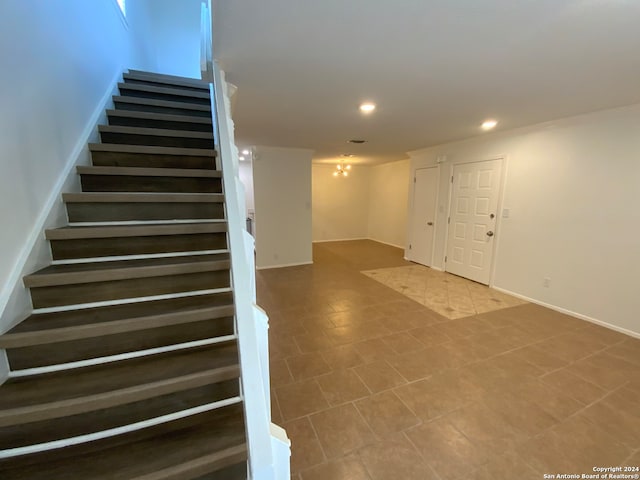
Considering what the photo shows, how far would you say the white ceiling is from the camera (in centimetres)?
136

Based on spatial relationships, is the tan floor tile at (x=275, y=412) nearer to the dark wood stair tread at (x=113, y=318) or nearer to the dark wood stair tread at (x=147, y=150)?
the dark wood stair tread at (x=113, y=318)

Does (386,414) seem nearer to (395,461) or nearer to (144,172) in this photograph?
(395,461)

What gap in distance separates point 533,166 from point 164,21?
6.43m

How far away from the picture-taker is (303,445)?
1575 mm

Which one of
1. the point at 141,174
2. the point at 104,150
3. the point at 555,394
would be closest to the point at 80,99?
the point at 104,150

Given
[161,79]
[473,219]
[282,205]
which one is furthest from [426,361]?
[161,79]

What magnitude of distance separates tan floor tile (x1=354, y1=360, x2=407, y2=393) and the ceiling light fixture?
247 inches

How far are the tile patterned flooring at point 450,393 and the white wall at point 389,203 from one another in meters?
4.03

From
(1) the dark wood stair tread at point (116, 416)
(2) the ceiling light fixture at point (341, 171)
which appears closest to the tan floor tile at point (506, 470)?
(1) the dark wood stair tread at point (116, 416)

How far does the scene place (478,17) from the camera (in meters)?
1.39

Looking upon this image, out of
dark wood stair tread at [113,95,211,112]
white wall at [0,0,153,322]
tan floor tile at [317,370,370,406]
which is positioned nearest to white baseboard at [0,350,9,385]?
white wall at [0,0,153,322]

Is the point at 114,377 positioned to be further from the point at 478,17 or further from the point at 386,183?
the point at 386,183

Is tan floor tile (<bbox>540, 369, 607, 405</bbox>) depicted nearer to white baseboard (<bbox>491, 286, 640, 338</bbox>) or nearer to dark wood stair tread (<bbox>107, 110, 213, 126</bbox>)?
white baseboard (<bbox>491, 286, 640, 338</bbox>)

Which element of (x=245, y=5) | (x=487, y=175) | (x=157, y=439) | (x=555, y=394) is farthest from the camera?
(x=487, y=175)
